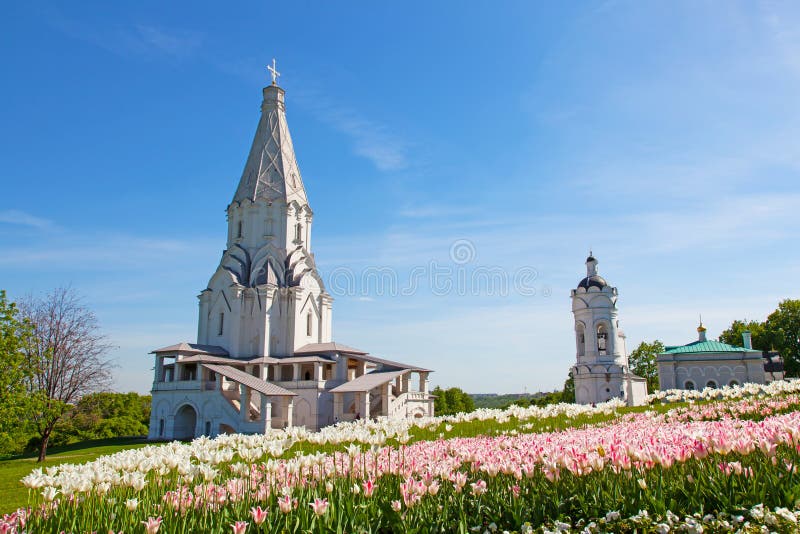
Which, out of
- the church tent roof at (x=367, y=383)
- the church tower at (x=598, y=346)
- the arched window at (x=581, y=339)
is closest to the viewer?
the church tent roof at (x=367, y=383)

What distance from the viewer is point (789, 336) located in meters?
54.6

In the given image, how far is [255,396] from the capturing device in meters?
34.6

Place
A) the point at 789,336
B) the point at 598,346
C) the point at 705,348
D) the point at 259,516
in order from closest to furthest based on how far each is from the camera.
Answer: the point at 259,516, the point at 598,346, the point at 705,348, the point at 789,336

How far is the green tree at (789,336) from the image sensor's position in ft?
175

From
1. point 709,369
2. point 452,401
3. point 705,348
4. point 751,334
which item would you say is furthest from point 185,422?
point 751,334

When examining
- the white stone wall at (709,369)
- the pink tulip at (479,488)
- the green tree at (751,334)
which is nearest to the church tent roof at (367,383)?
the white stone wall at (709,369)

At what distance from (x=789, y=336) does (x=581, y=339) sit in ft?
90.6

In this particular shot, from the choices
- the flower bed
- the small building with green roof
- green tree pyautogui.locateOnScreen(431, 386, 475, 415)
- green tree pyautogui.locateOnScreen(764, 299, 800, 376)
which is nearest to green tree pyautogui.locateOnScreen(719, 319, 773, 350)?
green tree pyautogui.locateOnScreen(764, 299, 800, 376)

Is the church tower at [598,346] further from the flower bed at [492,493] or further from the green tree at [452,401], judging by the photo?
the flower bed at [492,493]

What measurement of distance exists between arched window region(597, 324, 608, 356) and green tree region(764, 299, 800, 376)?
25.1 meters

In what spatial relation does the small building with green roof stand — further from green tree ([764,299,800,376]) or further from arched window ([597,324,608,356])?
green tree ([764,299,800,376])

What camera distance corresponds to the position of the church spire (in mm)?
43531

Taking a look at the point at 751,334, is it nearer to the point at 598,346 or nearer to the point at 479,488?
the point at 598,346

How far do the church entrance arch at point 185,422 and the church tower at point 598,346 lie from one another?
2842cm
